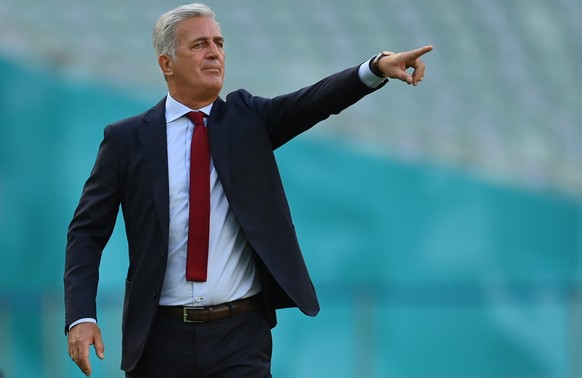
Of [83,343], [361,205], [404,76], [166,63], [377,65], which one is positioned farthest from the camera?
[361,205]

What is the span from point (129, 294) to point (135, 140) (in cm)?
57

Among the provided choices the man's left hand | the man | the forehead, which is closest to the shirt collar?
the man

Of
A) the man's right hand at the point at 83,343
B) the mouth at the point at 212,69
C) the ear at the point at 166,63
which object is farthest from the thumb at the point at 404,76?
the man's right hand at the point at 83,343

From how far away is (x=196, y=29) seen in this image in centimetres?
443

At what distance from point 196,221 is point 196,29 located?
27.8 inches

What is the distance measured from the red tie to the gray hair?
40cm

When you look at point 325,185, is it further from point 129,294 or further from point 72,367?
point 129,294

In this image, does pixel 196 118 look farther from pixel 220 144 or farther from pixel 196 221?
pixel 196 221

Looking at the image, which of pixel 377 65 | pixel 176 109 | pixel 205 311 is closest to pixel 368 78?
pixel 377 65

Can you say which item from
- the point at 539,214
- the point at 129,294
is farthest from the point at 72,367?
the point at 129,294

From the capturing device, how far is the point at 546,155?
11133 mm

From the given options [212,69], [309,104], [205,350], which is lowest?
[205,350]

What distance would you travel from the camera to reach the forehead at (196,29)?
442 centimetres

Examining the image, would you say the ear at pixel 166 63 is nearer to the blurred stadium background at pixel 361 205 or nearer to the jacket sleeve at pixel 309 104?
the jacket sleeve at pixel 309 104
